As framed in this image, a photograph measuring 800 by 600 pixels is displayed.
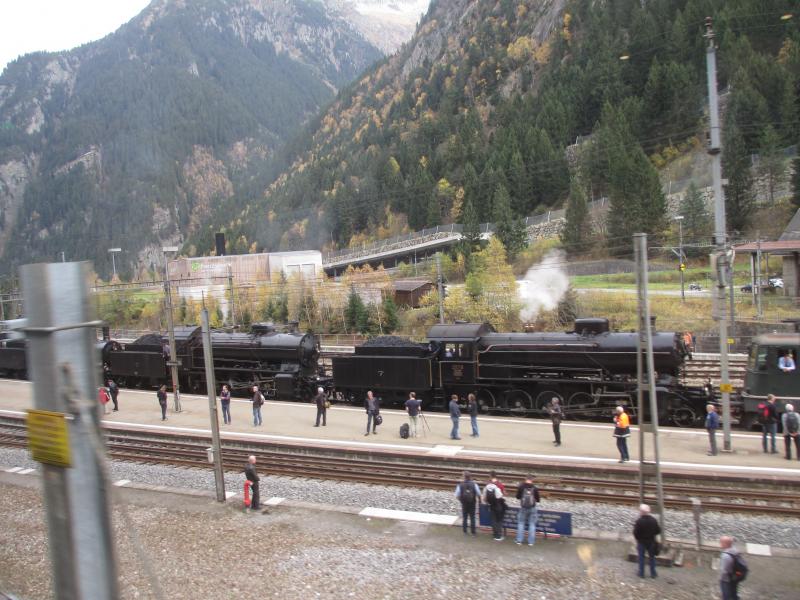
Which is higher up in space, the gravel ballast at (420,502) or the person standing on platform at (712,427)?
the person standing on platform at (712,427)

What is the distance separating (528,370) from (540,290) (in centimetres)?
2042

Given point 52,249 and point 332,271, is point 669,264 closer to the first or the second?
point 332,271

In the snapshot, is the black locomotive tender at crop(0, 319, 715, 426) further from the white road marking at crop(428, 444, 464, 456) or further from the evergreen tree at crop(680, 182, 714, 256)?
the evergreen tree at crop(680, 182, 714, 256)

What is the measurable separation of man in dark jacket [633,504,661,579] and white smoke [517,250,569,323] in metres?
27.9

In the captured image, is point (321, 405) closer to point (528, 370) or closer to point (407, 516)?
point (528, 370)

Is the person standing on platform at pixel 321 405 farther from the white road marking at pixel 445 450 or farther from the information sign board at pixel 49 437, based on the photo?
the information sign board at pixel 49 437

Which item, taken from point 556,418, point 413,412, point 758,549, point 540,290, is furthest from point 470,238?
point 758,549

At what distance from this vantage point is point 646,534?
29.6 ft

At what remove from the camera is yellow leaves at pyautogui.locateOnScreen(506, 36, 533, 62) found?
329 feet

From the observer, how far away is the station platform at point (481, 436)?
48.9 feet

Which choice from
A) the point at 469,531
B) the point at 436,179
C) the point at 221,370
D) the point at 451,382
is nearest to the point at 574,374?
the point at 451,382

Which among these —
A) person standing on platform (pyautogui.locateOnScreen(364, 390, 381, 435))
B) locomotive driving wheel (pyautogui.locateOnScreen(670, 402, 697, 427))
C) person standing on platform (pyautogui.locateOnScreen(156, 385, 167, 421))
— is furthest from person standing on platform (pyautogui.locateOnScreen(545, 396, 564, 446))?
person standing on platform (pyautogui.locateOnScreen(156, 385, 167, 421))

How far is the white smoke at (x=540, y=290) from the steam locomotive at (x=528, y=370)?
15949mm

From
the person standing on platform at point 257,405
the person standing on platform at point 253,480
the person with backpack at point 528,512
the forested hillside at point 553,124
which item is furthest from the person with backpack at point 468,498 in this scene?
the forested hillside at point 553,124
